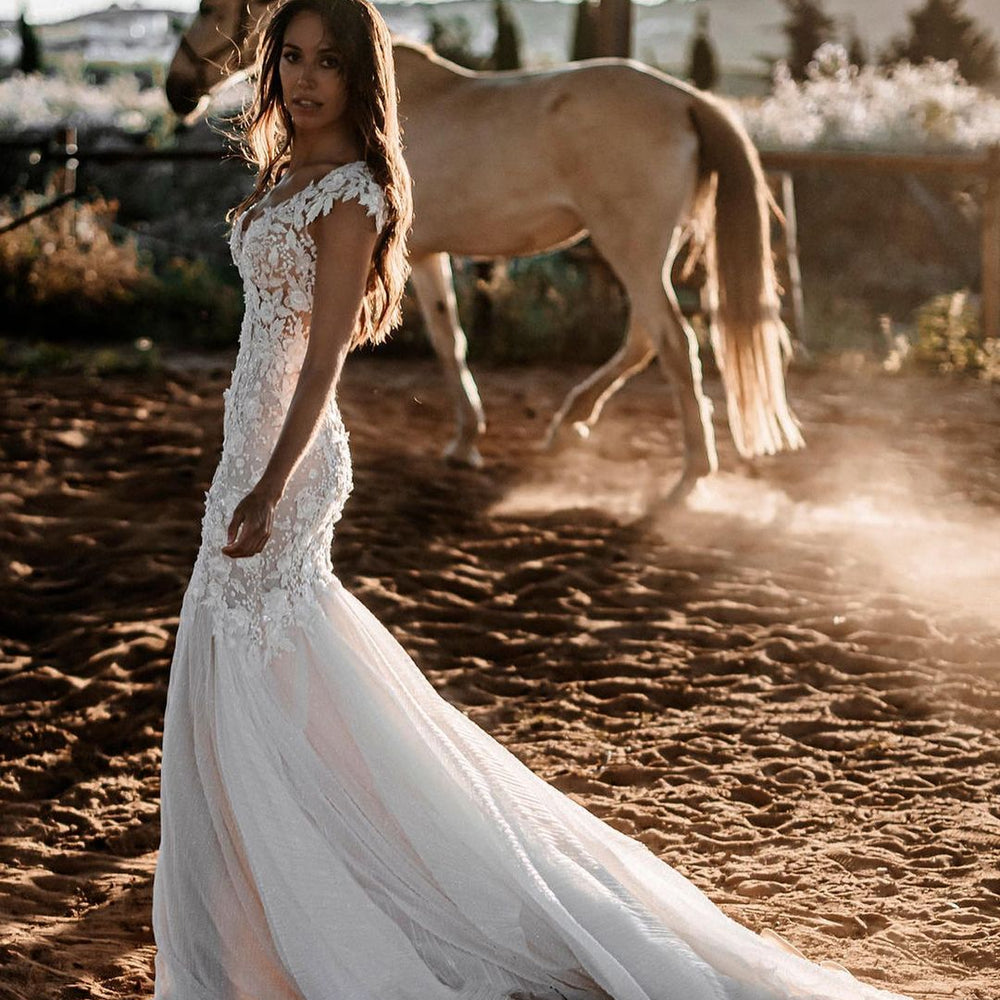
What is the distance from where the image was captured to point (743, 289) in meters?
5.80

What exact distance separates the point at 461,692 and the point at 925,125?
12086 millimetres

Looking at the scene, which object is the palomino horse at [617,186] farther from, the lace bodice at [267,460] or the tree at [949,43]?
the tree at [949,43]

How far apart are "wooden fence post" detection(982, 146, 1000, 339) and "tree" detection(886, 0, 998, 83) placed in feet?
39.4

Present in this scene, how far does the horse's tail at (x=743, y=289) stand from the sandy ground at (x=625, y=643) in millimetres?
446

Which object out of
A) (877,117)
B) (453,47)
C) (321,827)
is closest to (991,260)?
(877,117)

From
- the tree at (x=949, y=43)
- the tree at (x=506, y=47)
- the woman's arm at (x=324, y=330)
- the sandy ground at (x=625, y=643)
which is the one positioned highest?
the tree at (x=949, y=43)

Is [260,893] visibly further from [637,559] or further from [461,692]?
[637,559]

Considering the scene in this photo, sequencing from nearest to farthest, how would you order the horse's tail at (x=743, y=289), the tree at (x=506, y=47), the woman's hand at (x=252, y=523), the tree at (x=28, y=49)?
1. the woman's hand at (x=252, y=523)
2. the horse's tail at (x=743, y=289)
3. the tree at (x=506, y=47)
4. the tree at (x=28, y=49)

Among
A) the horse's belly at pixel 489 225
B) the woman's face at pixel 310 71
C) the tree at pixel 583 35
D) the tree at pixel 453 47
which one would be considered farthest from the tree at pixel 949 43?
the woman's face at pixel 310 71

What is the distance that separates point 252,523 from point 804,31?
22.6 meters

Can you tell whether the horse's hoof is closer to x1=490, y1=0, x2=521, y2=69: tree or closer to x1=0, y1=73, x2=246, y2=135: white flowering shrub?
x1=0, y1=73, x2=246, y2=135: white flowering shrub

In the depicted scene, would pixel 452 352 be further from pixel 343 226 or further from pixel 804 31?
pixel 804 31

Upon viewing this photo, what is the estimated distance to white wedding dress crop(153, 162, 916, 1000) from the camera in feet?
7.22

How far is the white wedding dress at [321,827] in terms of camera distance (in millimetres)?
2201
